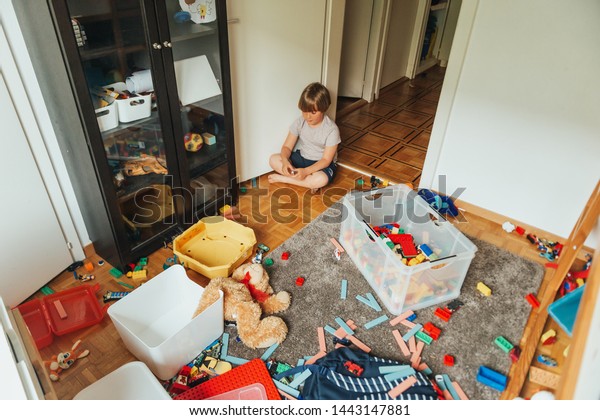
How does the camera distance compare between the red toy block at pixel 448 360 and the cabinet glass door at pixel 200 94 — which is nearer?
the red toy block at pixel 448 360

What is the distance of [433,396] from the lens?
57.6 inches

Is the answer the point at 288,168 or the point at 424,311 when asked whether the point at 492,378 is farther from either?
the point at 288,168

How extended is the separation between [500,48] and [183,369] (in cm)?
204

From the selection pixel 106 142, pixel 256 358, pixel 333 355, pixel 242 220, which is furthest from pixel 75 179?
pixel 333 355

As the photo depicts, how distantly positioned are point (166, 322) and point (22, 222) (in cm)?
72

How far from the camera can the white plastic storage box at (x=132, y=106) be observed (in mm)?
1762

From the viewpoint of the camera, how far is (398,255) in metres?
1.92

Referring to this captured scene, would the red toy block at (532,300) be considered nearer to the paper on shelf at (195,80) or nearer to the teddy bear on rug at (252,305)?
the teddy bear on rug at (252,305)

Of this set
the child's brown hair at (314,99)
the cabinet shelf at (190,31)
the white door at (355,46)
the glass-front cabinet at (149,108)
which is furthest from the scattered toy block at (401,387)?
the white door at (355,46)

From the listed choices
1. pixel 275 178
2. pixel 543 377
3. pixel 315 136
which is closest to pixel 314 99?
pixel 315 136

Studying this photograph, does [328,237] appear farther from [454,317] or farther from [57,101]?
[57,101]

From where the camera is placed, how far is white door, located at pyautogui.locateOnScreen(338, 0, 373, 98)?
3.55m

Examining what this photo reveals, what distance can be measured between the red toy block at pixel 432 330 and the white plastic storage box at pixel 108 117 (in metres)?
1.54

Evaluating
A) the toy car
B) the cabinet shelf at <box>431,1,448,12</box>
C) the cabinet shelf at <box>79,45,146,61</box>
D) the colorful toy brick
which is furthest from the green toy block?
the cabinet shelf at <box>431,1,448,12</box>
